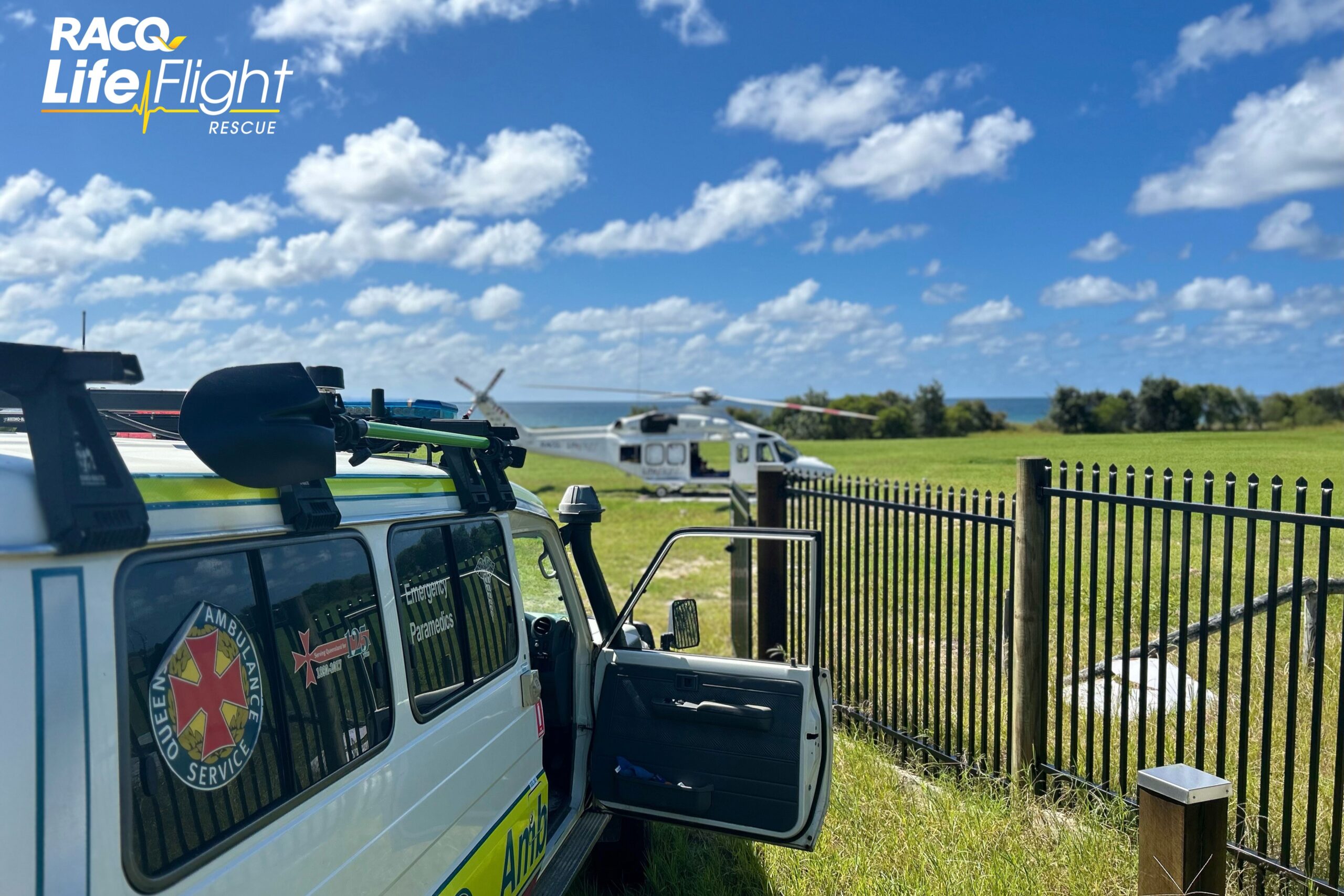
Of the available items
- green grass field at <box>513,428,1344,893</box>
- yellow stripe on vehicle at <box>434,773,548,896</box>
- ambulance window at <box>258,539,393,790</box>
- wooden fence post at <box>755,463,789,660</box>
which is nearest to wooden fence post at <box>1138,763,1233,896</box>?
green grass field at <box>513,428,1344,893</box>

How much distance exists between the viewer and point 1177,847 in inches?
134

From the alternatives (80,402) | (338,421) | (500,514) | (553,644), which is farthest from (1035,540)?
(80,402)

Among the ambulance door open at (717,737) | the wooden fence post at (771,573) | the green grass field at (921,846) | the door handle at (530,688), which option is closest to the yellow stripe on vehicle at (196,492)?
the door handle at (530,688)

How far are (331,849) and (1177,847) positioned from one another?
2968 mm

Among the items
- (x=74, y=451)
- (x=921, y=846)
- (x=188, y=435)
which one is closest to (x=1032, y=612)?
(x=921, y=846)

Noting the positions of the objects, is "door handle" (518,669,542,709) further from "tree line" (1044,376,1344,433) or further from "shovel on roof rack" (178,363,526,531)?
"tree line" (1044,376,1344,433)

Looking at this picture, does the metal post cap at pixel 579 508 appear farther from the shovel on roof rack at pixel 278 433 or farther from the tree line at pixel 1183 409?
the tree line at pixel 1183 409

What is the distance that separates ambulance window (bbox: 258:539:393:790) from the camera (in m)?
2.02

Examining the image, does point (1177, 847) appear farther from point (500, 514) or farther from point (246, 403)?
point (246, 403)

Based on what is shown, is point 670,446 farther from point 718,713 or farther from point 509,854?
point 509,854

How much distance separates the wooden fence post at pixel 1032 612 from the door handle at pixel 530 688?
299 cm

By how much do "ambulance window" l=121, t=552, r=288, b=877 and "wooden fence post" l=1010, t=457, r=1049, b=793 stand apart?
4.21 meters

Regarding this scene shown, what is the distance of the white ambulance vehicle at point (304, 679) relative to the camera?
1.44 m

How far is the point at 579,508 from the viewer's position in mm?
4125
